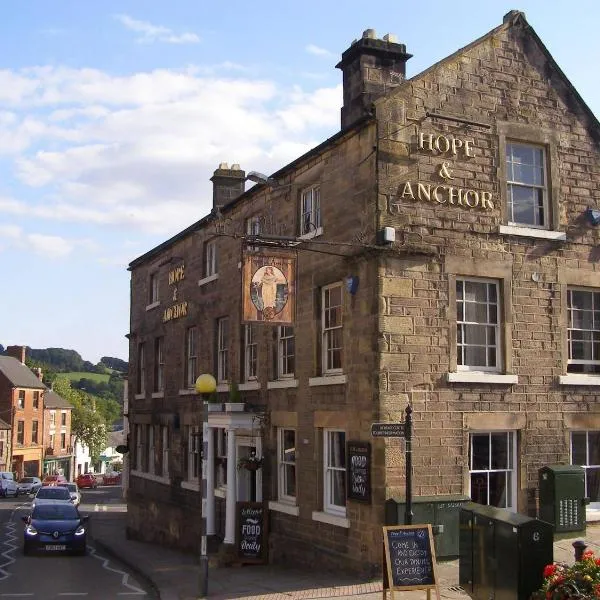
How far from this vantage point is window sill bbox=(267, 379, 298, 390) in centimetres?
1750

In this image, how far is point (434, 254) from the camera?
15.1m

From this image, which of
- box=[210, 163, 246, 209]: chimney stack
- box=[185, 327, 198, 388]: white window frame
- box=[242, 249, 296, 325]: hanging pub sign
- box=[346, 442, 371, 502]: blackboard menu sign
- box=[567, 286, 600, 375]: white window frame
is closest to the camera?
box=[242, 249, 296, 325]: hanging pub sign

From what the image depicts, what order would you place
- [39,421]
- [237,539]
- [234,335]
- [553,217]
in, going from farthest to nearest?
[39,421] < [234,335] < [237,539] < [553,217]

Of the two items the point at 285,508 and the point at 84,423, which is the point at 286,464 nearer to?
the point at 285,508

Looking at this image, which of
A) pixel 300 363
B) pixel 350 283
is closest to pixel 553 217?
pixel 350 283

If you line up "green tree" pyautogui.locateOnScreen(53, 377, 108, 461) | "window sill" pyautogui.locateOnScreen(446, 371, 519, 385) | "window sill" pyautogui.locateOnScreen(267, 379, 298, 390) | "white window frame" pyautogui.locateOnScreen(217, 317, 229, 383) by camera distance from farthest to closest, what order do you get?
"green tree" pyautogui.locateOnScreen(53, 377, 108, 461), "white window frame" pyautogui.locateOnScreen(217, 317, 229, 383), "window sill" pyautogui.locateOnScreen(267, 379, 298, 390), "window sill" pyautogui.locateOnScreen(446, 371, 519, 385)

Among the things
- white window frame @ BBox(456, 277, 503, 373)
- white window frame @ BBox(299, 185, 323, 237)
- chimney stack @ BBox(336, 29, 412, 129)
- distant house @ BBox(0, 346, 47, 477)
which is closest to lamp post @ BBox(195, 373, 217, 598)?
white window frame @ BBox(299, 185, 323, 237)

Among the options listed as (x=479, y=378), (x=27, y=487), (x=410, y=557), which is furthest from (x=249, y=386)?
(x=27, y=487)

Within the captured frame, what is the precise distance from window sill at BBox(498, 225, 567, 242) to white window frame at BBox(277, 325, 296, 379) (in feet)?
17.2

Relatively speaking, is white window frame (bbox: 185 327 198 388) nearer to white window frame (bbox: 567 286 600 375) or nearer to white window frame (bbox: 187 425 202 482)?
white window frame (bbox: 187 425 202 482)

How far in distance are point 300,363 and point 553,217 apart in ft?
19.9

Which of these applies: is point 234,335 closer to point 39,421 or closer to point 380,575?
point 380,575

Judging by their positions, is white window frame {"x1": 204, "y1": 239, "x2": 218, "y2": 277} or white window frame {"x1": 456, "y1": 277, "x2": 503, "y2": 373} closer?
white window frame {"x1": 456, "y1": 277, "x2": 503, "y2": 373}

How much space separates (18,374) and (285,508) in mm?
61463
